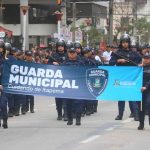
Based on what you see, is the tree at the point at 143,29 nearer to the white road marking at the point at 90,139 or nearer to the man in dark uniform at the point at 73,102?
the man in dark uniform at the point at 73,102

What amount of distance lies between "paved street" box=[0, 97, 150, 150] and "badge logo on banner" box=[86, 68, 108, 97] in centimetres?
85

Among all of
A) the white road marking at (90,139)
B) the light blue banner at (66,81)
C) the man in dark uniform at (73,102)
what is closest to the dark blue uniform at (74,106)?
the man in dark uniform at (73,102)

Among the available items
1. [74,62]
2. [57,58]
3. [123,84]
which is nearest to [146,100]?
[123,84]

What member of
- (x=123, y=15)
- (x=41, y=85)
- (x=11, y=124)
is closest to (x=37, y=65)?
(x=41, y=85)

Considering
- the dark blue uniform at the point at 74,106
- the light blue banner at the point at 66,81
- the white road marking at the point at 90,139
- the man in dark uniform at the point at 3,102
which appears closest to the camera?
the white road marking at the point at 90,139

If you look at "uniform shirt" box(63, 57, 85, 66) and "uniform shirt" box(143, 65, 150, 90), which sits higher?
"uniform shirt" box(63, 57, 85, 66)

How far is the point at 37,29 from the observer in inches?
2549

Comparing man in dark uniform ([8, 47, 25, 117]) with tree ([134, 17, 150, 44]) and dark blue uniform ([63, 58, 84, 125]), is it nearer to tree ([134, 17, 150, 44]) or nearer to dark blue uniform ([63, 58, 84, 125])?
dark blue uniform ([63, 58, 84, 125])

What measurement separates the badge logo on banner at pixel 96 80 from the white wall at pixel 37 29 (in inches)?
1929

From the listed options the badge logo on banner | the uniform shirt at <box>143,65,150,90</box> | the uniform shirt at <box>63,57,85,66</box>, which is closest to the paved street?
the badge logo on banner

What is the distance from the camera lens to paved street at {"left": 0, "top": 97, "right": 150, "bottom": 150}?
12.2 metres

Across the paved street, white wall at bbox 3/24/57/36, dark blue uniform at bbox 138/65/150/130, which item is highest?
white wall at bbox 3/24/57/36

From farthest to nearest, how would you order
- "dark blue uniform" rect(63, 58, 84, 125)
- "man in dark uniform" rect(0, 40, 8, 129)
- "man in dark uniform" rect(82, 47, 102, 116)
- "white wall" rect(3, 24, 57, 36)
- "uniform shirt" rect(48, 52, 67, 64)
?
"white wall" rect(3, 24, 57, 36), "man in dark uniform" rect(82, 47, 102, 116), "uniform shirt" rect(48, 52, 67, 64), "dark blue uniform" rect(63, 58, 84, 125), "man in dark uniform" rect(0, 40, 8, 129)

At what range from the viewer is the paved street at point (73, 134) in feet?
39.9
